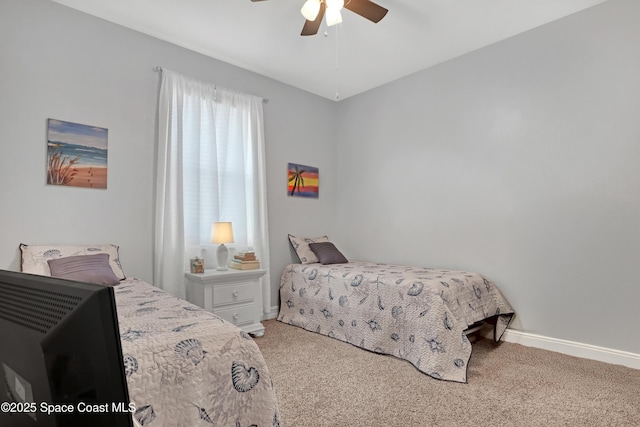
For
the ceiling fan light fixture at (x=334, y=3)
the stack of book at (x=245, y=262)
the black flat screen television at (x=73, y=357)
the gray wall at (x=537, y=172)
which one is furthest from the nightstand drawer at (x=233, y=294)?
the black flat screen television at (x=73, y=357)

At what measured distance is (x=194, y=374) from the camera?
1.29m

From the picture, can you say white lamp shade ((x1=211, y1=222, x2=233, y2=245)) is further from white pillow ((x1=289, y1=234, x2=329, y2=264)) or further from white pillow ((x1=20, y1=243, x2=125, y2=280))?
white pillow ((x1=289, y1=234, x2=329, y2=264))

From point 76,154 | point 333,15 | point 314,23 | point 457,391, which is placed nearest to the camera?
point 457,391

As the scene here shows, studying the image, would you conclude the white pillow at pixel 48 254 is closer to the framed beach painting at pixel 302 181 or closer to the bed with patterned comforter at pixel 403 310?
the bed with patterned comforter at pixel 403 310

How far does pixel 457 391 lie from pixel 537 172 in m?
1.94

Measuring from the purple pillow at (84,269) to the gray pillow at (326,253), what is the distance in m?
2.02

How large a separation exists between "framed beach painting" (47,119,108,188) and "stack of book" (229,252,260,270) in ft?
4.19

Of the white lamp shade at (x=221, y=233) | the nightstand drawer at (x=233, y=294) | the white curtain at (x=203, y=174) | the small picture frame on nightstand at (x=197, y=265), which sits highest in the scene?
the white curtain at (x=203, y=174)

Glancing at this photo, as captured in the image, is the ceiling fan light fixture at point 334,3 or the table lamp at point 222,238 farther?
the table lamp at point 222,238

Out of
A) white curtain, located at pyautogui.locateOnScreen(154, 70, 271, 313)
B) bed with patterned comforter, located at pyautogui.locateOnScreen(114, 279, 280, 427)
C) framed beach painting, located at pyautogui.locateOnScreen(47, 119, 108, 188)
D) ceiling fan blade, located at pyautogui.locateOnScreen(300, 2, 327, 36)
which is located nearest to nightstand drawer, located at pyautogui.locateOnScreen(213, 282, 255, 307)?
white curtain, located at pyautogui.locateOnScreen(154, 70, 271, 313)

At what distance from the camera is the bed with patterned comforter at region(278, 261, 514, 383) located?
7.95ft

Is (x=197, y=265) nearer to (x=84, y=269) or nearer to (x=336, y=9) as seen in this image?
(x=84, y=269)

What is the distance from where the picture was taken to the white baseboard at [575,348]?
246 cm

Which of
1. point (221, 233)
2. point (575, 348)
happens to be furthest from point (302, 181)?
point (575, 348)
